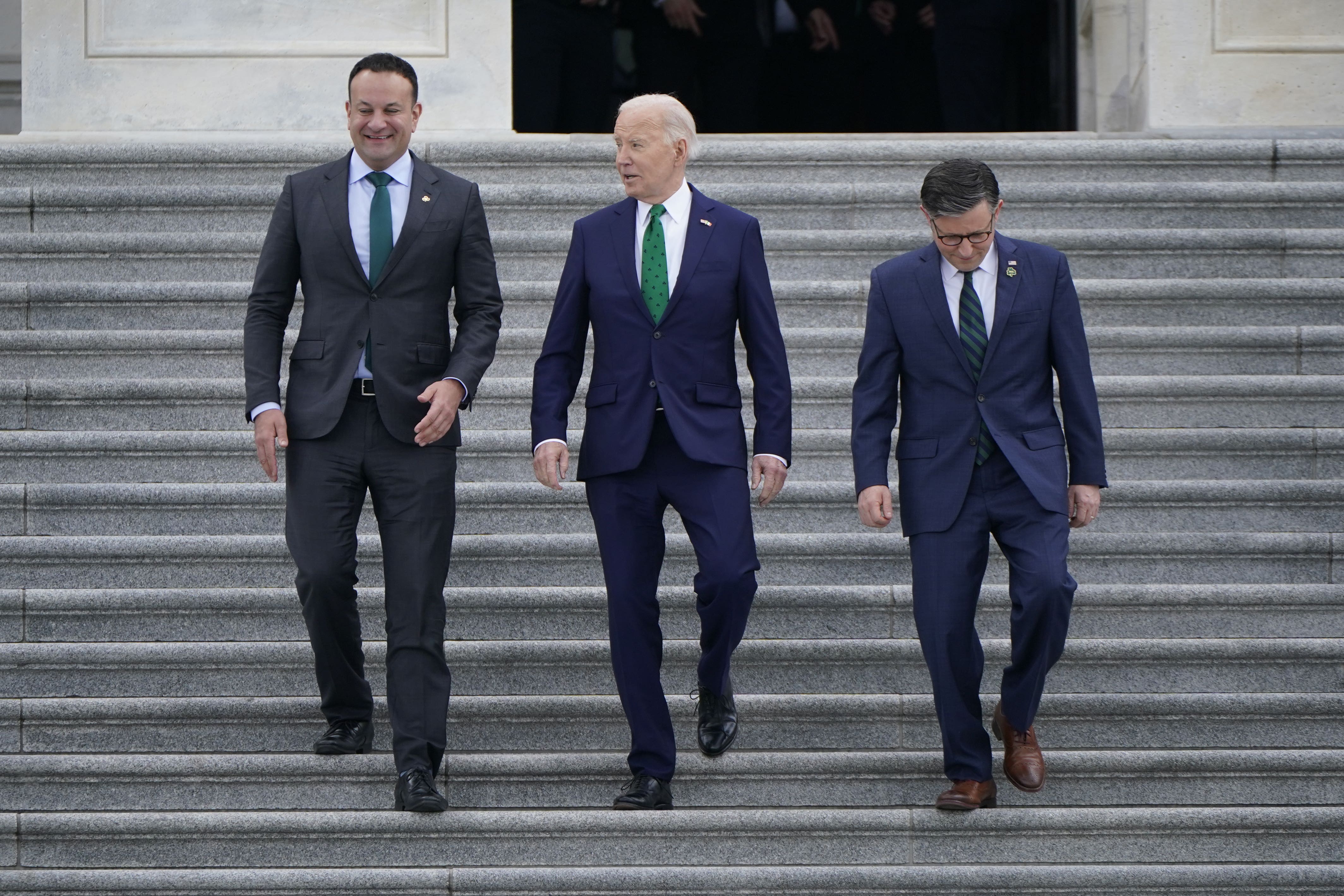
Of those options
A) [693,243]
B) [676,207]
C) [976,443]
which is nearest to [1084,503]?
[976,443]

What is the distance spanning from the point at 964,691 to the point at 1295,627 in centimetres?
156

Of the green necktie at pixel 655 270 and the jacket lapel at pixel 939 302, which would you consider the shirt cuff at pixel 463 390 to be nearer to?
the green necktie at pixel 655 270

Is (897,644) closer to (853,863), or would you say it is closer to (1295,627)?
(853,863)

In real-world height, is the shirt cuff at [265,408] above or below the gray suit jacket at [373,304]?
below

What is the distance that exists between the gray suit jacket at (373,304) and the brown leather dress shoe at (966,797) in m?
1.68

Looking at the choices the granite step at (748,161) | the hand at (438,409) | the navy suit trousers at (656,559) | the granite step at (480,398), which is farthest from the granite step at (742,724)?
the granite step at (748,161)

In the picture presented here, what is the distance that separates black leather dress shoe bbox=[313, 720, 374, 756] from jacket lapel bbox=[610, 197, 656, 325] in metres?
1.47

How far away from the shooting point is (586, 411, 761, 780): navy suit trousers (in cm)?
481

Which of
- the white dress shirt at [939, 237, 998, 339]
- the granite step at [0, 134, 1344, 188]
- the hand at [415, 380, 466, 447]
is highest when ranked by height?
the granite step at [0, 134, 1344, 188]

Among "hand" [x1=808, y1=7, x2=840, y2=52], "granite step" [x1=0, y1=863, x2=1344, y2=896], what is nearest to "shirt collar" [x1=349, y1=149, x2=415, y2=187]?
"granite step" [x1=0, y1=863, x2=1344, y2=896]

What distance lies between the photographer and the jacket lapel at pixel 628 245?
16.1 feet

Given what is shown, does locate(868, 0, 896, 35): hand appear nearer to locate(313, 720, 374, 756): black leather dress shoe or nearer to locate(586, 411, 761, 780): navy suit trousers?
locate(586, 411, 761, 780): navy suit trousers

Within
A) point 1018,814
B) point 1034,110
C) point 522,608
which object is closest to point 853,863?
point 1018,814

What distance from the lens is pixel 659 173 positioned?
16.2 feet
